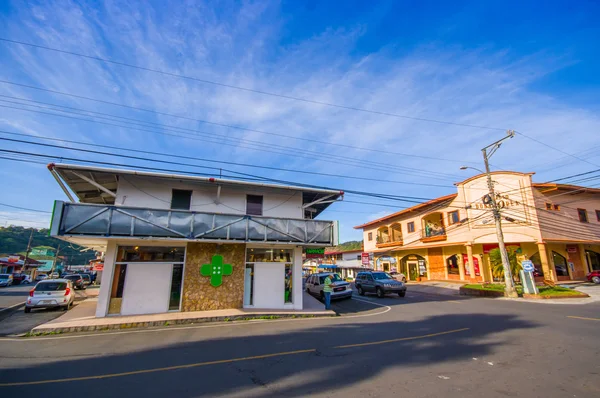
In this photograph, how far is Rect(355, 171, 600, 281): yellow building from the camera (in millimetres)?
25094

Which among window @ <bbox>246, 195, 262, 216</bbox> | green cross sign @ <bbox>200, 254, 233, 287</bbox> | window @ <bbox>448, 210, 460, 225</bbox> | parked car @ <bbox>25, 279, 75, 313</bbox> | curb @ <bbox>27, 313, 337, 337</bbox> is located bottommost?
curb @ <bbox>27, 313, 337, 337</bbox>

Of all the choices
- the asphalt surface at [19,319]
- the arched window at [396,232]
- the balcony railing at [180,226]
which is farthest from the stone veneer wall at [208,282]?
the arched window at [396,232]

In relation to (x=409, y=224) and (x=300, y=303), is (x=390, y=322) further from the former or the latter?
(x=409, y=224)

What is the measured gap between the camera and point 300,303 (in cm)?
1415

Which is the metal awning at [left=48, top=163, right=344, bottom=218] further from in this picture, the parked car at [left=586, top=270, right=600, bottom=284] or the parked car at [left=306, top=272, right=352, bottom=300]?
the parked car at [left=586, top=270, right=600, bottom=284]

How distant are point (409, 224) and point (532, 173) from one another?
46.6ft

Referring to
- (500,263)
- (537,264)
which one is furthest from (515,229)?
(500,263)

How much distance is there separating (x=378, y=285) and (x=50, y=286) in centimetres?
2007

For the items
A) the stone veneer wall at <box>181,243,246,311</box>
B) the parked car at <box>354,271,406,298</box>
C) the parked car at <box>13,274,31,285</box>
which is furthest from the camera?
the parked car at <box>13,274,31,285</box>

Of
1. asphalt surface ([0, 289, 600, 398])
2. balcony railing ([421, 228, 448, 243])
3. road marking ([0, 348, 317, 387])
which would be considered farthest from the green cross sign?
balcony railing ([421, 228, 448, 243])

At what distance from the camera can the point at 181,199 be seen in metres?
13.8

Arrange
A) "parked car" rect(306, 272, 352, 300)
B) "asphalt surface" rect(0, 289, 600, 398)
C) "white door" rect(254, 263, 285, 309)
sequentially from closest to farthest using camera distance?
"asphalt surface" rect(0, 289, 600, 398), "white door" rect(254, 263, 285, 309), "parked car" rect(306, 272, 352, 300)

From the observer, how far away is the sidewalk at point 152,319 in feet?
33.7

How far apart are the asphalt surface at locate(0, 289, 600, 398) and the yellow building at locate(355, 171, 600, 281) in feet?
56.0
